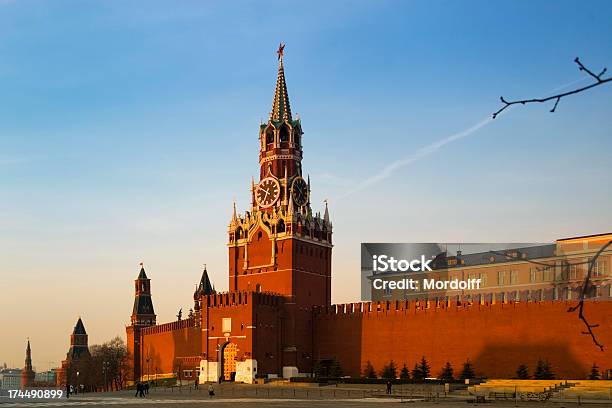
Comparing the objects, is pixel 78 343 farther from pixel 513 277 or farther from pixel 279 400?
pixel 279 400

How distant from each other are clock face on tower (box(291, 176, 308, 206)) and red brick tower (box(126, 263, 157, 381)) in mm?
44357

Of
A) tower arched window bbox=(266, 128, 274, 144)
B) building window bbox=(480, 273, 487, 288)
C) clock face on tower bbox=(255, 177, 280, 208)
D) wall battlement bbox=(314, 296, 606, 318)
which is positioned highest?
tower arched window bbox=(266, 128, 274, 144)

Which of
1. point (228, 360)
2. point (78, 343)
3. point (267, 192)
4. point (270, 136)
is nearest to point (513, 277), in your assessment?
point (267, 192)

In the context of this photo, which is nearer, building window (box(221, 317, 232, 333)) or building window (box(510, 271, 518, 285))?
building window (box(510, 271, 518, 285))

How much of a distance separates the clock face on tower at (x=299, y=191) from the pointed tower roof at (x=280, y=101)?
264 inches

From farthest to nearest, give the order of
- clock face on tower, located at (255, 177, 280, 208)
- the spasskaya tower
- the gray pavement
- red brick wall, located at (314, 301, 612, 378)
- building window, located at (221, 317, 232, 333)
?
clock face on tower, located at (255, 177, 280, 208) → the spasskaya tower → building window, located at (221, 317, 232, 333) → red brick wall, located at (314, 301, 612, 378) → the gray pavement

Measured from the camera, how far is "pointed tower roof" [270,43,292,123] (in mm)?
84044

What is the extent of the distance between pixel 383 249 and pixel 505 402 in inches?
1088

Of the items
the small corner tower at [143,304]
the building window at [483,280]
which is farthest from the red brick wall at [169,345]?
the building window at [483,280]

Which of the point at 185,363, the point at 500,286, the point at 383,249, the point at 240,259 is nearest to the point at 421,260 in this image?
the point at 383,249

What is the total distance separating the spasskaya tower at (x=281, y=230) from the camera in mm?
77250

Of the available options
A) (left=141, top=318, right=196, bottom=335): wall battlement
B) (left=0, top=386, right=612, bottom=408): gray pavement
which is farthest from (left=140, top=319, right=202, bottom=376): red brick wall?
(left=0, top=386, right=612, bottom=408): gray pavement

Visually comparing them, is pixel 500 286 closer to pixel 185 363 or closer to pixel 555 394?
pixel 555 394

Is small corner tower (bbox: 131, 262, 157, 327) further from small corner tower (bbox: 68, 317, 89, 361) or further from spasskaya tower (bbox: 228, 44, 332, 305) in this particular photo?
spasskaya tower (bbox: 228, 44, 332, 305)
